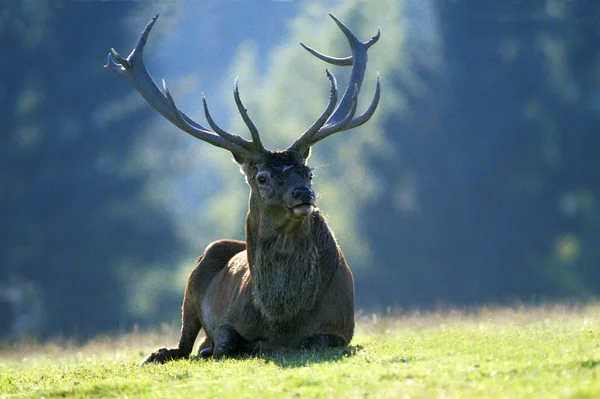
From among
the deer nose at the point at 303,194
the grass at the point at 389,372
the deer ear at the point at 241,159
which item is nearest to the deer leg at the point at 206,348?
the grass at the point at 389,372

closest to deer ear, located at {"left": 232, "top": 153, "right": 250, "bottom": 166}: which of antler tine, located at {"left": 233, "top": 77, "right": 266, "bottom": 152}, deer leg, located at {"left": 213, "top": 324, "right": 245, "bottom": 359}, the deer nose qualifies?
antler tine, located at {"left": 233, "top": 77, "right": 266, "bottom": 152}

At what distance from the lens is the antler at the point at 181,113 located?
33.2ft

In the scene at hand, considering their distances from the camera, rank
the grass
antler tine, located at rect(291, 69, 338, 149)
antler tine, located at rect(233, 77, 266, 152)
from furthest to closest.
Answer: antler tine, located at rect(291, 69, 338, 149) < antler tine, located at rect(233, 77, 266, 152) < the grass

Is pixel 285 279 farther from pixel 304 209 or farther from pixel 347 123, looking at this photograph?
Result: pixel 347 123

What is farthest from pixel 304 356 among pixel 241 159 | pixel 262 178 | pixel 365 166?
pixel 365 166

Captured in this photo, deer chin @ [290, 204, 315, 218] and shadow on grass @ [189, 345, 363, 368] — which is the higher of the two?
deer chin @ [290, 204, 315, 218]

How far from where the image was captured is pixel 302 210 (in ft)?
30.6

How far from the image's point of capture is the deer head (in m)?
9.55

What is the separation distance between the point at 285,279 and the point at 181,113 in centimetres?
216

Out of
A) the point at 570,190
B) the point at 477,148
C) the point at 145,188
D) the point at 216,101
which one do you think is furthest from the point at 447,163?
the point at 216,101

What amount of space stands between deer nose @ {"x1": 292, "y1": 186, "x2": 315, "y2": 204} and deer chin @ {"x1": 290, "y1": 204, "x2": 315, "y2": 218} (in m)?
0.05

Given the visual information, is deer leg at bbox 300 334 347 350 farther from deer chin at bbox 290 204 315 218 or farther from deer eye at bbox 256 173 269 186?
deer eye at bbox 256 173 269 186

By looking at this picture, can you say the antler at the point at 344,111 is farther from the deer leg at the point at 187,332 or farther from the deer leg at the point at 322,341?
the deer leg at the point at 187,332

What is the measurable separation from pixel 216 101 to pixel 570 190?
38560 mm
